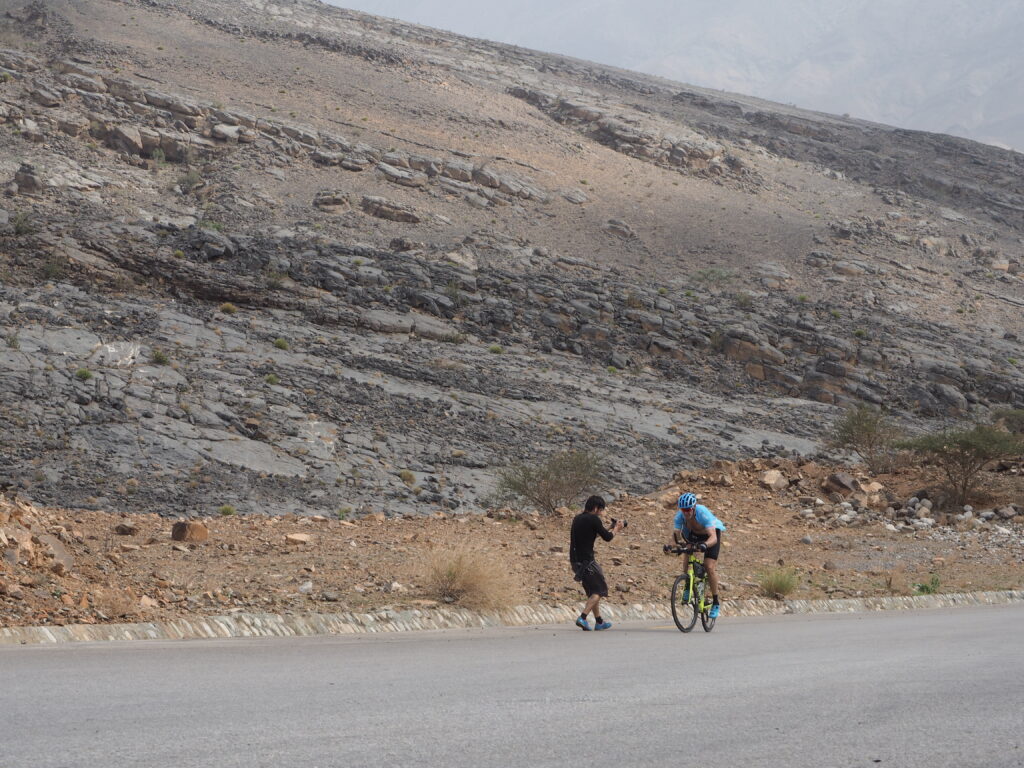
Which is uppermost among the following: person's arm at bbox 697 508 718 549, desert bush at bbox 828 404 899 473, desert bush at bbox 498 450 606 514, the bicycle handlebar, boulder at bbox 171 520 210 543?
person's arm at bbox 697 508 718 549

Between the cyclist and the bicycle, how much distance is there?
73 millimetres

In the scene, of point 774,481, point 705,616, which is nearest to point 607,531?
point 705,616

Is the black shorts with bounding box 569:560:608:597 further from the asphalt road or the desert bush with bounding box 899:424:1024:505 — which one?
the desert bush with bounding box 899:424:1024:505

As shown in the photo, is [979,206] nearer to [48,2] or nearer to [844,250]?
[844,250]

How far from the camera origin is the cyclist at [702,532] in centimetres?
1048

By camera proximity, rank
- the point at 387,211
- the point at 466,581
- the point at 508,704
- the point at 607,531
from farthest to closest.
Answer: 1. the point at 387,211
2. the point at 466,581
3. the point at 607,531
4. the point at 508,704

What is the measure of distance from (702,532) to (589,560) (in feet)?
4.63

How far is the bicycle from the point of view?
10352 mm

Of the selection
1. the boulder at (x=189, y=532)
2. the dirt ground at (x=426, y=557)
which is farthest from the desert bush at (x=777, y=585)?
the boulder at (x=189, y=532)

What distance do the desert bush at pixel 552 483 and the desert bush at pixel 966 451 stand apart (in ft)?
32.3

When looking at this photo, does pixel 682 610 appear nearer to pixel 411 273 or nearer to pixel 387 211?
pixel 411 273

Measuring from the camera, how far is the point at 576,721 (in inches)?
198

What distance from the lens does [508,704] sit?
549 centimetres

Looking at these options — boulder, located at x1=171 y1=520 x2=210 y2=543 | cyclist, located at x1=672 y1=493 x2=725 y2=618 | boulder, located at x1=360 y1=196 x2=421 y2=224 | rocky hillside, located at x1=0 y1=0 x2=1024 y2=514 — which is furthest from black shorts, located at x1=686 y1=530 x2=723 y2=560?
boulder, located at x1=360 y1=196 x2=421 y2=224
